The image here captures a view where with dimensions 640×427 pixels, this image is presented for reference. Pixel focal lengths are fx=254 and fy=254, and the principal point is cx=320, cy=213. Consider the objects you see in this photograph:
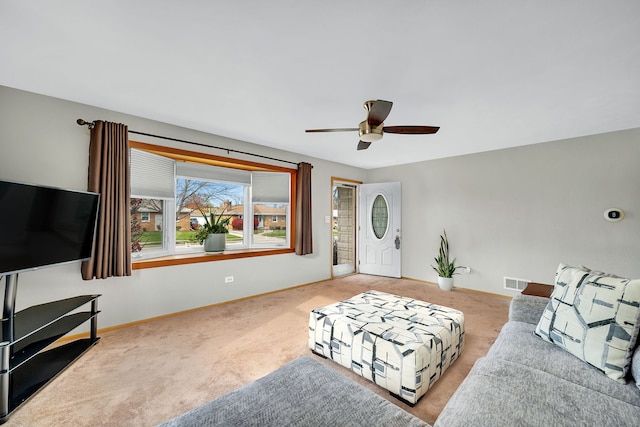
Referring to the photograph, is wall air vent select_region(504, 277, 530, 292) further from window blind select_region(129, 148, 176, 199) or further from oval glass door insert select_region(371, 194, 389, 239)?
window blind select_region(129, 148, 176, 199)

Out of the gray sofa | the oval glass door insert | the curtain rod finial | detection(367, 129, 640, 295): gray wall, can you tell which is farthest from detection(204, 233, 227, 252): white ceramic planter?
detection(367, 129, 640, 295): gray wall

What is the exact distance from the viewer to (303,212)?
4.41 meters

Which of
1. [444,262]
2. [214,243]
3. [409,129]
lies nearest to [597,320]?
[409,129]

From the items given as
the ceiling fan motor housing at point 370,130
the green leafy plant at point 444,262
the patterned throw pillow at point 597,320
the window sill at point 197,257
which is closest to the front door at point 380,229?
the green leafy plant at point 444,262

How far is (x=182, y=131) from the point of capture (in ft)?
10.6

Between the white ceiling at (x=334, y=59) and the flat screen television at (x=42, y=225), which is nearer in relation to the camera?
the white ceiling at (x=334, y=59)

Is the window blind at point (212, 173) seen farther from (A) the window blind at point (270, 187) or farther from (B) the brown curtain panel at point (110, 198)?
(B) the brown curtain panel at point (110, 198)

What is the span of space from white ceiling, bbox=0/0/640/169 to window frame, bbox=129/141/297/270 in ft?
1.39

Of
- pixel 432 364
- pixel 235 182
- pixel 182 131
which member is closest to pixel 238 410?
pixel 432 364

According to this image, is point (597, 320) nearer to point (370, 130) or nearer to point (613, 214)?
point (370, 130)

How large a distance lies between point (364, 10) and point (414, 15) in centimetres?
29

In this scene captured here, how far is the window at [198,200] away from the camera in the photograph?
3.22 meters

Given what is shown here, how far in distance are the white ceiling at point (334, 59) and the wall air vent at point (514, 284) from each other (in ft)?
7.42

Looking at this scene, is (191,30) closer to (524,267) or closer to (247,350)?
(247,350)
